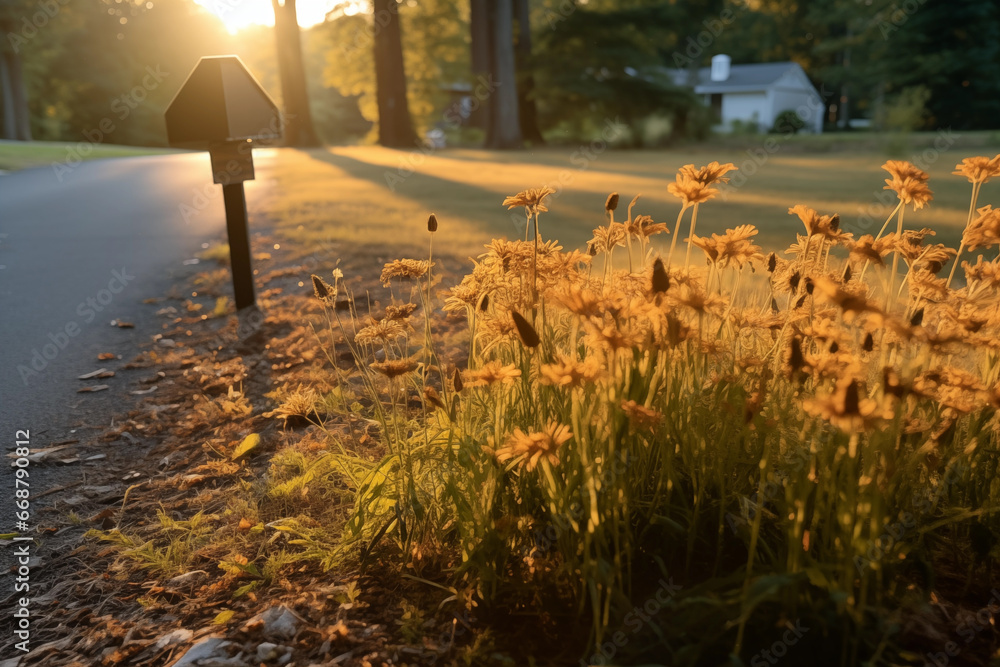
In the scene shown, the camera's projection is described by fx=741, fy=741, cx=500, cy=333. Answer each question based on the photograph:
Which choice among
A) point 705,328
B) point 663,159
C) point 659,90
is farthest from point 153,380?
point 659,90

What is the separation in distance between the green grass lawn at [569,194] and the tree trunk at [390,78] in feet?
17.1

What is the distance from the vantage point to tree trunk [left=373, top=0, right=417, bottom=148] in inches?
1014

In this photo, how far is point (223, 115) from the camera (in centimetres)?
476

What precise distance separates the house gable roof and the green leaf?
4514 centimetres

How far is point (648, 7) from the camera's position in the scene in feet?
95.1

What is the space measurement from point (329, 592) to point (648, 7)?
30637 millimetres

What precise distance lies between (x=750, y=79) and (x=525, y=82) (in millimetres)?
22664

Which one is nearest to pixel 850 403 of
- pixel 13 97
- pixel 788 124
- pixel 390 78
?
pixel 390 78

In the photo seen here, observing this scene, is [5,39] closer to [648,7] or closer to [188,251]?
[648,7]

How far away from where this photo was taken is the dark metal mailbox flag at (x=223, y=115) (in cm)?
471
